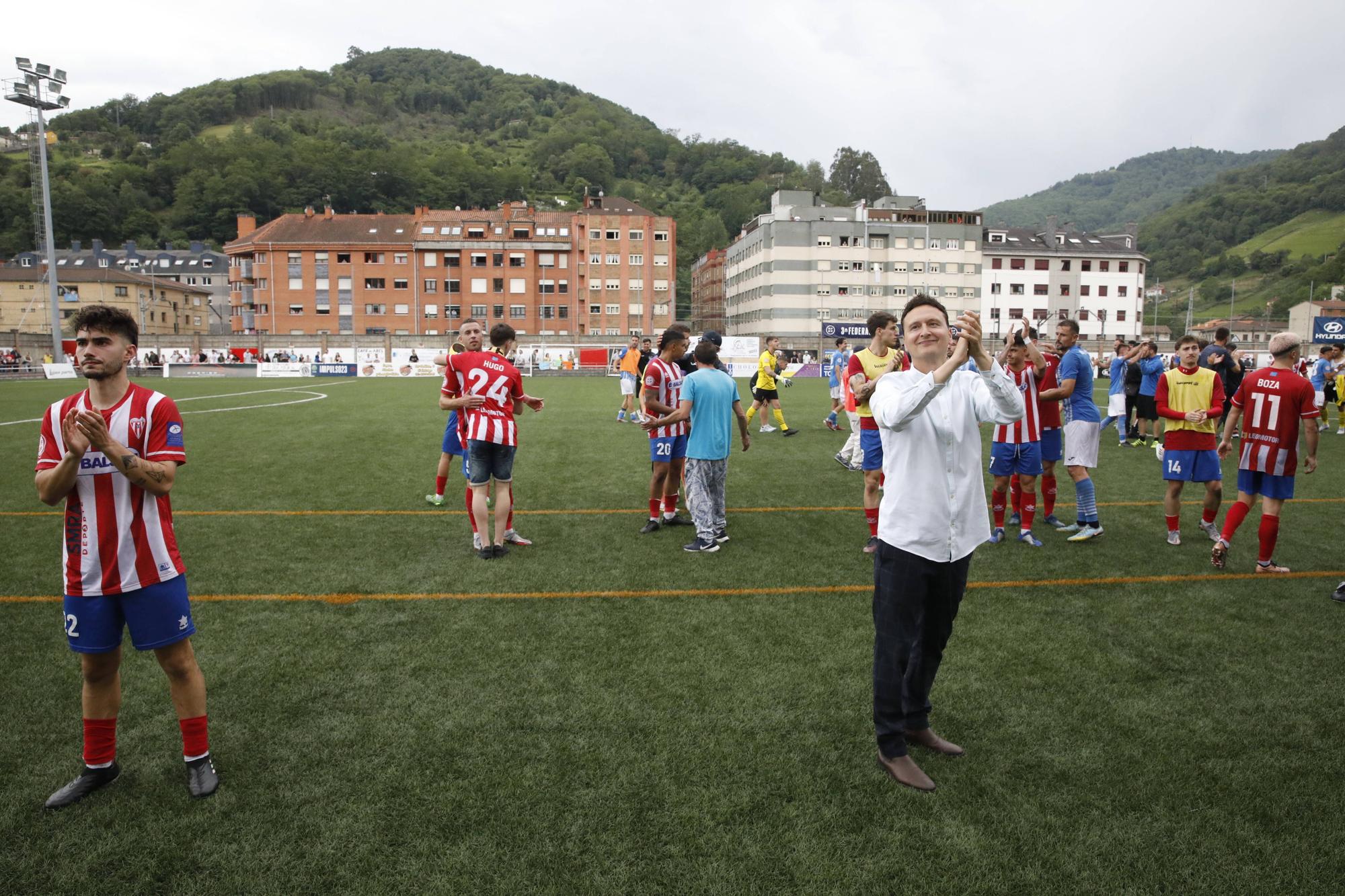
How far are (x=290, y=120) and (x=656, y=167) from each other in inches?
2362

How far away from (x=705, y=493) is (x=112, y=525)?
17.2 feet

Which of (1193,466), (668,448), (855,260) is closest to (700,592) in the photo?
(668,448)

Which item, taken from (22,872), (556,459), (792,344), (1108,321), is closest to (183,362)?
(556,459)

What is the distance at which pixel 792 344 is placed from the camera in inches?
2766

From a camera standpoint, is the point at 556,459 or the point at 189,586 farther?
the point at 556,459

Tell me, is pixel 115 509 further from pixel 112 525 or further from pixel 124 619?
pixel 124 619

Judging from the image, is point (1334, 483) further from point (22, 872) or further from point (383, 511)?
point (22, 872)

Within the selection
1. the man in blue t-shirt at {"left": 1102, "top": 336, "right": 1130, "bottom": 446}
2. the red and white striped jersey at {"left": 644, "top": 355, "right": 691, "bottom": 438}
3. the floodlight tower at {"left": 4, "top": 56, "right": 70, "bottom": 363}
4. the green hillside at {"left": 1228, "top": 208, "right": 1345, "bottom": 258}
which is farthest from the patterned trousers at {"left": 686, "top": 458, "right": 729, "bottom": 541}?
the green hillside at {"left": 1228, "top": 208, "right": 1345, "bottom": 258}

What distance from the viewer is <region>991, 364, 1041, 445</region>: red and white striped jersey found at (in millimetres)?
7918

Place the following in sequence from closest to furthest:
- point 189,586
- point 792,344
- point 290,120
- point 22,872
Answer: point 22,872, point 189,586, point 792,344, point 290,120

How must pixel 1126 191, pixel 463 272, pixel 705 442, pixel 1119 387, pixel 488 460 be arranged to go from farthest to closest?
1. pixel 1126 191
2. pixel 463 272
3. pixel 1119 387
4. pixel 705 442
5. pixel 488 460

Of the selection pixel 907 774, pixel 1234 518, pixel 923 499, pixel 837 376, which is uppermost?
pixel 837 376

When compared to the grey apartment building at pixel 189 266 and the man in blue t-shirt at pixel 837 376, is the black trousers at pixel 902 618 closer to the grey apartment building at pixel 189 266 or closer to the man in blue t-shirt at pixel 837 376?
the man in blue t-shirt at pixel 837 376

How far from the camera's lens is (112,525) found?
11.3 feet
